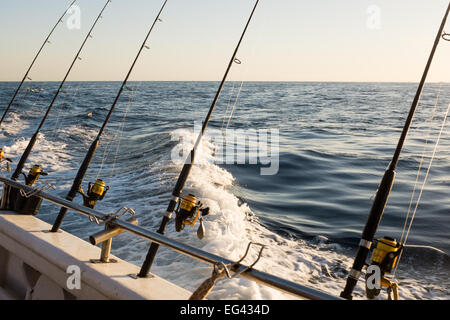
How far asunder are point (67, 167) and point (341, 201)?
19.8ft

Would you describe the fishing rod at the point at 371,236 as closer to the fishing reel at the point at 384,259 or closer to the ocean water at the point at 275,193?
the fishing reel at the point at 384,259

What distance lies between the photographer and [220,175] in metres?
8.77

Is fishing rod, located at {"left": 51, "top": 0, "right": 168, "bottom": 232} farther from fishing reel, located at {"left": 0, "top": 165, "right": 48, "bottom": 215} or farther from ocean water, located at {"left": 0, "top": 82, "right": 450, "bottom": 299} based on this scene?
ocean water, located at {"left": 0, "top": 82, "right": 450, "bottom": 299}

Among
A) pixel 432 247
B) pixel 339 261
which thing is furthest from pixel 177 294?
pixel 432 247

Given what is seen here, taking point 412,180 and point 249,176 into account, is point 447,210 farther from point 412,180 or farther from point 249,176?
point 249,176

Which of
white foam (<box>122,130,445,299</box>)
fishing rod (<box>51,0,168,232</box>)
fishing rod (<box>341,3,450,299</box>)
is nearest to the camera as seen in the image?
fishing rod (<box>341,3,450,299</box>)

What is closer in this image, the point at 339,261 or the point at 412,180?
the point at 339,261

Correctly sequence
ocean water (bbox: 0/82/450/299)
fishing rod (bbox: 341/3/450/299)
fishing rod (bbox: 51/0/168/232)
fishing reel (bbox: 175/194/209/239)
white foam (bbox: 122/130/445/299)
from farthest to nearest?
ocean water (bbox: 0/82/450/299) < white foam (bbox: 122/130/445/299) < fishing rod (bbox: 51/0/168/232) < fishing reel (bbox: 175/194/209/239) < fishing rod (bbox: 341/3/450/299)

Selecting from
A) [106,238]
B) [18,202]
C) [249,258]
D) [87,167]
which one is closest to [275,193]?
[249,258]

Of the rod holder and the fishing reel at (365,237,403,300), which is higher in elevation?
the fishing reel at (365,237,403,300)

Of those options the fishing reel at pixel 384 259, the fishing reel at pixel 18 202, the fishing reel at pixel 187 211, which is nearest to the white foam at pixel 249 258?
the fishing reel at pixel 187 211

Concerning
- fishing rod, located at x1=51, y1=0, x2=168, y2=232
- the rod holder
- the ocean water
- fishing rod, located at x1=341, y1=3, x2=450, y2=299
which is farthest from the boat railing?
the ocean water

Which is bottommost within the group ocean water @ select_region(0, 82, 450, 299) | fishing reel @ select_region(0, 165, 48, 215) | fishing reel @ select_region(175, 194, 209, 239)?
fishing reel @ select_region(0, 165, 48, 215)

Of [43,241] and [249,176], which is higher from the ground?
[249,176]
